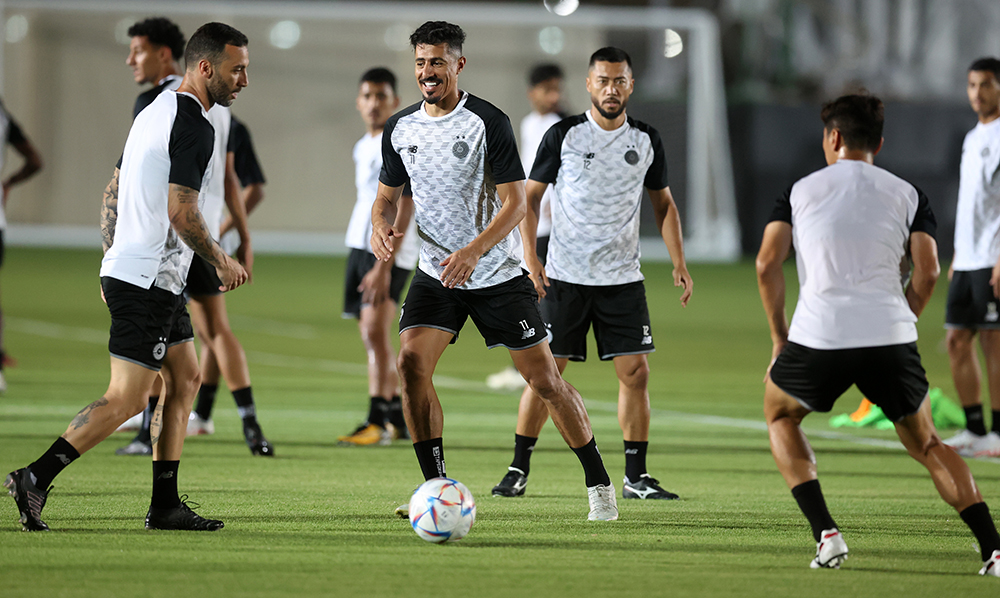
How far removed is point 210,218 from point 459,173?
2.62 metres

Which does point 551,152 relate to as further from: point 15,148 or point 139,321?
point 15,148

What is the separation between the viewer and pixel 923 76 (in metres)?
28.0

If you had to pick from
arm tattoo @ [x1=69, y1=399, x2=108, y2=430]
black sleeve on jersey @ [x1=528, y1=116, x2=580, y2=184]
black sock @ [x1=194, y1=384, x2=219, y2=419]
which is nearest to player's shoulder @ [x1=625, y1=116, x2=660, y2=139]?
black sleeve on jersey @ [x1=528, y1=116, x2=580, y2=184]

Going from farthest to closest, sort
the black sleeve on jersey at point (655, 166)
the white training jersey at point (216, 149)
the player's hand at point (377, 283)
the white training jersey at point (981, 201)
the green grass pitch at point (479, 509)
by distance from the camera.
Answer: the white training jersey at point (981, 201)
the player's hand at point (377, 283)
the white training jersey at point (216, 149)
the black sleeve on jersey at point (655, 166)
the green grass pitch at point (479, 509)

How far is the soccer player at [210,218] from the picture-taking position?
7.49 meters

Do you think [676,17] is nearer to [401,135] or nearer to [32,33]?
[32,33]

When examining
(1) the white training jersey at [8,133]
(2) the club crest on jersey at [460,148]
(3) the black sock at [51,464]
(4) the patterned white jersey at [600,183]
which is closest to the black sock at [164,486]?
(3) the black sock at [51,464]

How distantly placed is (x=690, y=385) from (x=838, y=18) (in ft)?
58.3

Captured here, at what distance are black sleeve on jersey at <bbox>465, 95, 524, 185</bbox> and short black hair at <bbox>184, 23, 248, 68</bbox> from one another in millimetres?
1136

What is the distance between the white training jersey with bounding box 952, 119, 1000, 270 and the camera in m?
8.49

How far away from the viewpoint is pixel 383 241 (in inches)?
226

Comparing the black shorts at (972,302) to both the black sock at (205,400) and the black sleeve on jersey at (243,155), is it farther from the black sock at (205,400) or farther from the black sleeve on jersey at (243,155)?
the black sock at (205,400)

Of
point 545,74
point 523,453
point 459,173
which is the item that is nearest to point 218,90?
point 459,173

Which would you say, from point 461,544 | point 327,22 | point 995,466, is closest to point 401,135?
point 461,544
